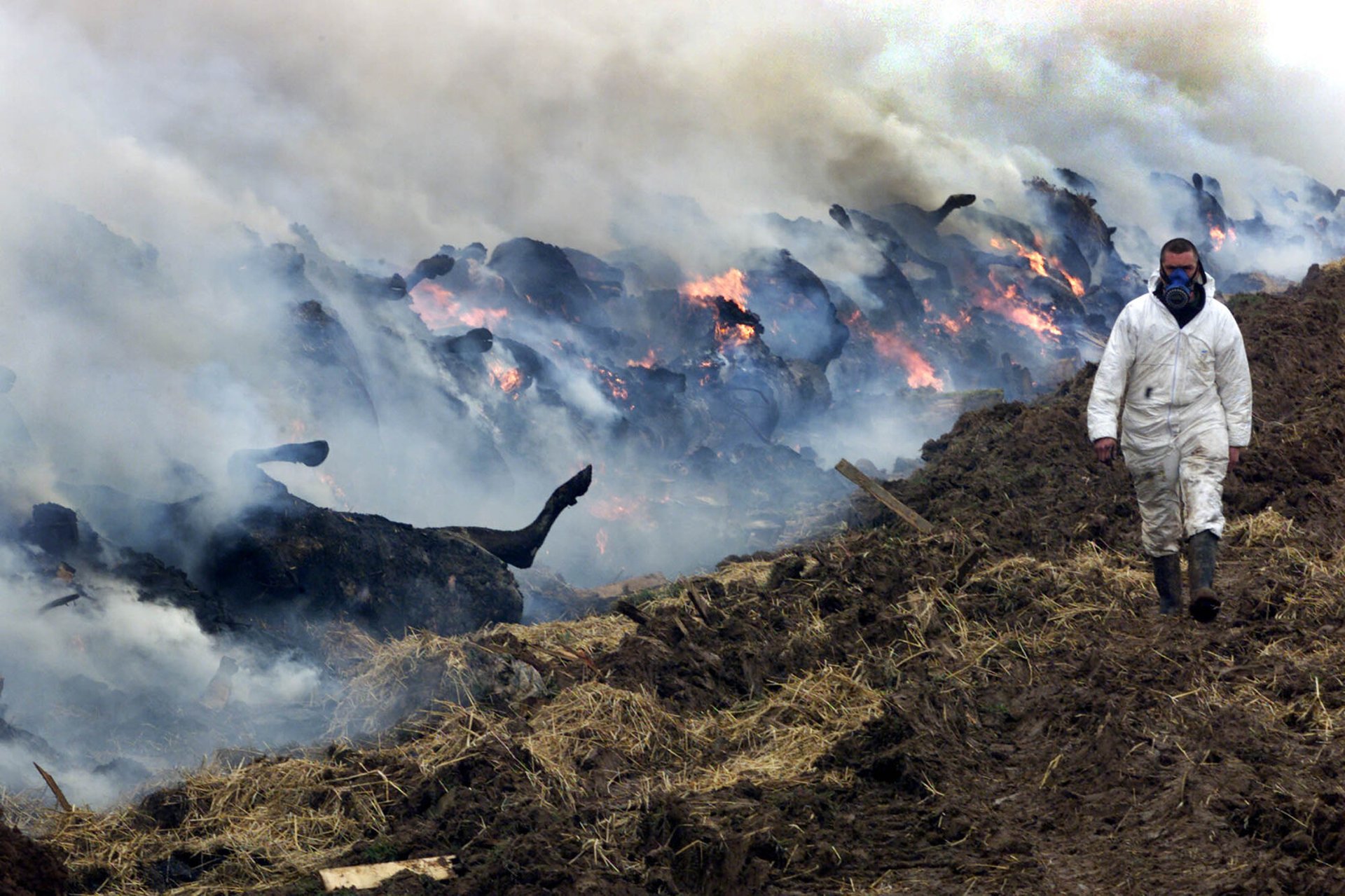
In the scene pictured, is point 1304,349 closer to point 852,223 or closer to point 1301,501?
point 1301,501

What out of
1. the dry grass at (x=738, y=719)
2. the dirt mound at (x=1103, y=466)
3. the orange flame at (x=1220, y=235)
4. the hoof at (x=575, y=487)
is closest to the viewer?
the dry grass at (x=738, y=719)

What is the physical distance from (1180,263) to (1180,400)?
2.38 ft

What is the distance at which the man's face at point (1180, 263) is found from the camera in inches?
226

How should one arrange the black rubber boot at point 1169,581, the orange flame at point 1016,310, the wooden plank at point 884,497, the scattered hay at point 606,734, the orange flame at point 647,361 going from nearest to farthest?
the scattered hay at point 606,734 < the black rubber boot at point 1169,581 < the wooden plank at point 884,497 < the orange flame at point 647,361 < the orange flame at point 1016,310

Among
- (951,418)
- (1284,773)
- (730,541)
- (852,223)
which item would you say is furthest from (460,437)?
(852,223)

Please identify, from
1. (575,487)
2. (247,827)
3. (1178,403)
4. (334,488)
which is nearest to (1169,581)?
(1178,403)

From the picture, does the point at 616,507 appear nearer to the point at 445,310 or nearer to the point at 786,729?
the point at 445,310

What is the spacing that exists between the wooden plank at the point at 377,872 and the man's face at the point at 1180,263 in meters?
4.60

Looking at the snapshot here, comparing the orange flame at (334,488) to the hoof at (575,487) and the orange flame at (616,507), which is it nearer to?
the orange flame at (616,507)

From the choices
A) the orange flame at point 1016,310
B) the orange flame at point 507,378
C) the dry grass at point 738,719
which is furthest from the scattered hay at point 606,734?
the orange flame at point 1016,310

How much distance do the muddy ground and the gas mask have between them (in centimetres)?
164

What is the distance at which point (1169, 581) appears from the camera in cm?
604

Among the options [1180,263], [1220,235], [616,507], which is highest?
[1220,235]

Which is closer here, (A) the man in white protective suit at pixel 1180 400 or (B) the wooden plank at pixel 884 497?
(A) the man in white protective suit at pixel 1180 400
